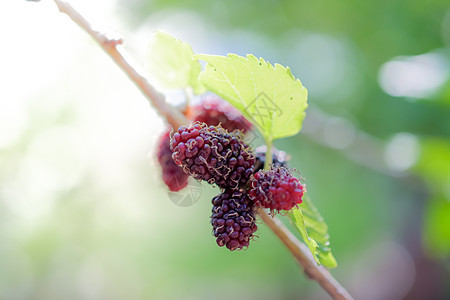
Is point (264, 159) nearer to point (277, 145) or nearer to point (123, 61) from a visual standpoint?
point (123, 61)

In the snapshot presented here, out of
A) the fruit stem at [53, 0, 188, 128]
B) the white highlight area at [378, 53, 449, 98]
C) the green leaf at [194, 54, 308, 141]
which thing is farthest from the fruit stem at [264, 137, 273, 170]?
the white highlight area at [378, 53, 449, 98]

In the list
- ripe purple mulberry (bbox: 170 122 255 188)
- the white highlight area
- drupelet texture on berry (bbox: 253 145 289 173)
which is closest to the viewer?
ripe purple mulberry (bbox: 170 122 255 188)

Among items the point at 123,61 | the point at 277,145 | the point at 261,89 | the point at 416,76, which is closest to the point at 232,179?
the point at 261,89

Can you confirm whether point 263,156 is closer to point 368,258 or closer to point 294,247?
point 294,247

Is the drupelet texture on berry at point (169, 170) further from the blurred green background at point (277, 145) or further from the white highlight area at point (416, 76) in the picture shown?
the white highlight area at point (416, 76)

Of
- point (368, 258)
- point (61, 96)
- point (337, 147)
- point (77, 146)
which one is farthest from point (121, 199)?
point (337, 147)

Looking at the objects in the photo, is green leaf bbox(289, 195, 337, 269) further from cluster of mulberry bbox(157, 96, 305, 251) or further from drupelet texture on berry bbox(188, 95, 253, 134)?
drupelet texture on berry bbox(188, 95, 253, 134)
